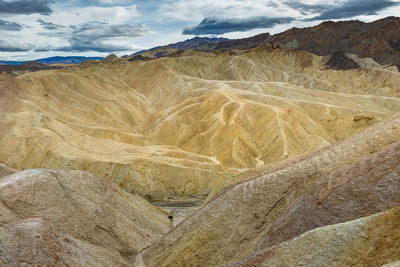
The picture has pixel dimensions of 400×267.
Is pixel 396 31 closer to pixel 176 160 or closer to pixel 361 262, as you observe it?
pixel 176 160

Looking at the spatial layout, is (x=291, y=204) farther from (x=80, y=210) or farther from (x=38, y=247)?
(x=80, y=210)

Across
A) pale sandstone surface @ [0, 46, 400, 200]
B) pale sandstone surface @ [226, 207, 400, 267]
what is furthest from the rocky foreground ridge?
pale sandstone surface @ [0, 46, 400, 200]

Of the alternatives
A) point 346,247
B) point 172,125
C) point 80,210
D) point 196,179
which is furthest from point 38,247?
point 172,125

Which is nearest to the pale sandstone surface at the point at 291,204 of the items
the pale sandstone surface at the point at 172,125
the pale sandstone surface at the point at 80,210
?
the pale sandstone surface at the point at 80,210

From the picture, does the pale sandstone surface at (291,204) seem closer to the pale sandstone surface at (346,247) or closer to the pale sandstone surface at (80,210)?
the pale sandstone surface at (80,210)

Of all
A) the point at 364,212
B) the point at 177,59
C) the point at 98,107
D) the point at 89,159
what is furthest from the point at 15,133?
the point at 177,59

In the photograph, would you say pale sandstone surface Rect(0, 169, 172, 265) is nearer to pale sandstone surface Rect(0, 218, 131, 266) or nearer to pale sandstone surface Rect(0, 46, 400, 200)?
pale sandstone surface Rect(0, 218, 131, 266)
